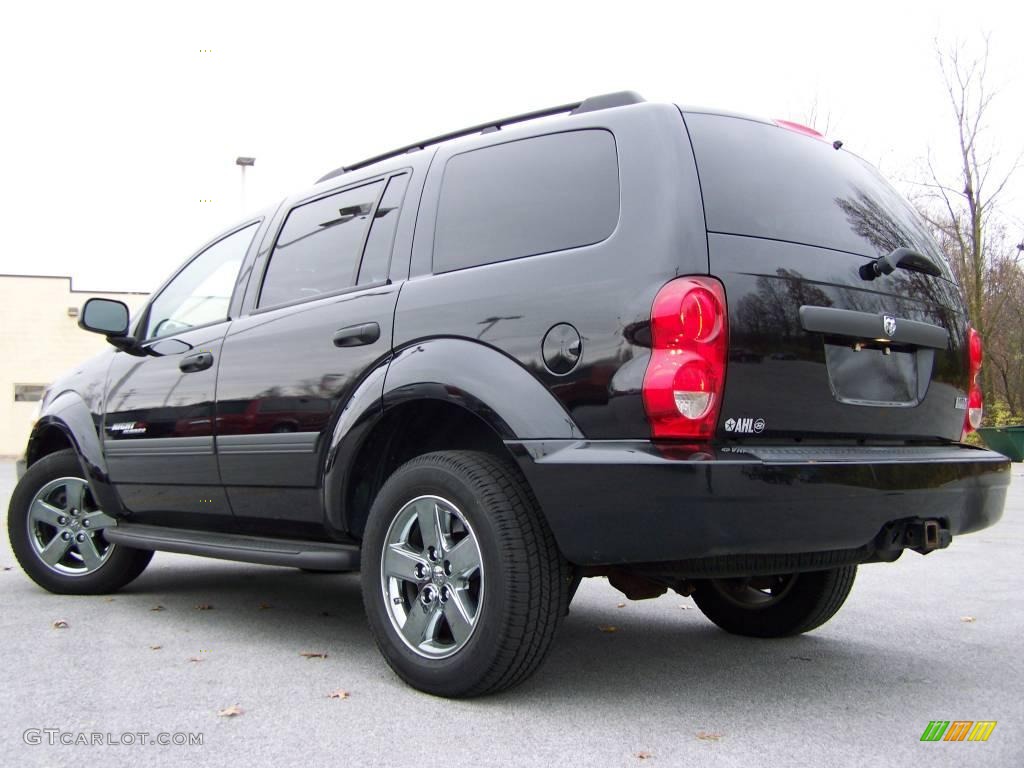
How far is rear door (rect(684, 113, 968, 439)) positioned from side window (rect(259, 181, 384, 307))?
5.03ft

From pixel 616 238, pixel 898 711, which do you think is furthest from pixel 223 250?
pixel 898 711

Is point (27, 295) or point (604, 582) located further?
point (27, 295)

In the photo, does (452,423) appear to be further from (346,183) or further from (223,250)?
(223,250)

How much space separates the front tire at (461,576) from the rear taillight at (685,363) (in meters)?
0.59

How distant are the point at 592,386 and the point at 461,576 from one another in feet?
2.63

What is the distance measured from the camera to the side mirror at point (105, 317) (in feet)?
17.1

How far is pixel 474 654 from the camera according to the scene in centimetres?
326

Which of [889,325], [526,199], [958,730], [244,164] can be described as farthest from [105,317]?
[244,164]

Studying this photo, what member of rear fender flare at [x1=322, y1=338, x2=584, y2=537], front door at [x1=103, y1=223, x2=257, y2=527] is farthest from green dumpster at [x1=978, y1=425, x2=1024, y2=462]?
rear fender flare at [x1=322, y1=338, x2=584, y2=537]

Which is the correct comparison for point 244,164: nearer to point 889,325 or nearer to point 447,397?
point 447,397

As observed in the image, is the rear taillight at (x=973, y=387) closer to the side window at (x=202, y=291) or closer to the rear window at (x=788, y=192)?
the rear window at (x=788, y=192)

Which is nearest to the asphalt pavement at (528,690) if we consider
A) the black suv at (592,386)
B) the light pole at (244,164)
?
the black suv at (592,386)

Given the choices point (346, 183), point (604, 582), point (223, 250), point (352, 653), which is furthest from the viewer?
point (604, 582)

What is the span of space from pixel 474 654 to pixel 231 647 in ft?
4.78
